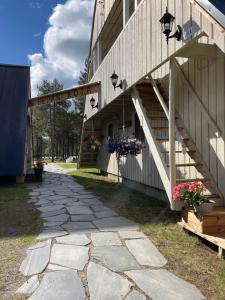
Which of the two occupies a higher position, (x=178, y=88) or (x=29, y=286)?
(x=178, y=88)

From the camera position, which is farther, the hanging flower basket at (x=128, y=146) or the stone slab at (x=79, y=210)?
the hanging flower basket at (x=128, y=146)

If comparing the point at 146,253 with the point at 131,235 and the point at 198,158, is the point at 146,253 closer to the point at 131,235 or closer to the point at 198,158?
the point at 131,235

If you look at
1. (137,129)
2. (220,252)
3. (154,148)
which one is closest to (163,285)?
(220,252)

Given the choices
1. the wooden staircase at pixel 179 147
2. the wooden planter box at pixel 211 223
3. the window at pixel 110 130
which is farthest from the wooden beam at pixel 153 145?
the window at pixel 110 130

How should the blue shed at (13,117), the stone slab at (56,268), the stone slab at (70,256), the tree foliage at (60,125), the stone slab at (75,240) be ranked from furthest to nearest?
the tree foliage at (60,125), the blue shed at (13,117), the stone slab at (75,240), the stone slab at (70,256), the stone slab at (56,268)

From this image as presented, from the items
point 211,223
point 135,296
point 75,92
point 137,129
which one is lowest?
point 135,296

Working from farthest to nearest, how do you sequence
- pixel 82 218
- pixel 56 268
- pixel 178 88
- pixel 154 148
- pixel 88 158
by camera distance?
1. pixel 88 158
2. pixel 178 88
3. pixel 82 218
4. pixel 154 148
5. pixel 56 268

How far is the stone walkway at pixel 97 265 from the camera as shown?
2.95m

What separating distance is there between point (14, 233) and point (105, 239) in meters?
1.46

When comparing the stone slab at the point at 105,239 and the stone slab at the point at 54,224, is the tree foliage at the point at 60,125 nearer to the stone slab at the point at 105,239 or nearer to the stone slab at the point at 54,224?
the stone slab at the point at 54,224

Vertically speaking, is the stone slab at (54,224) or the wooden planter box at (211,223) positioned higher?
the wooden planter box at (211,223)

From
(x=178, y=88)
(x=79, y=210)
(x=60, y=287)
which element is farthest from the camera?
(x=79, y=210)

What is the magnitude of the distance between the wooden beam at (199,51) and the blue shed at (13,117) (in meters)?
7.17

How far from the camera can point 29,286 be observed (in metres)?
3.09
